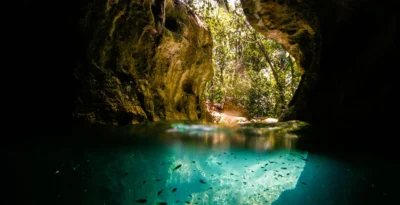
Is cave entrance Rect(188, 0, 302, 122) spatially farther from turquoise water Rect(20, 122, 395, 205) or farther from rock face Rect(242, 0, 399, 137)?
turquoise water Rect(20, 122, 395, 205)

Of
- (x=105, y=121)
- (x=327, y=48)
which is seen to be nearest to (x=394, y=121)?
(x=327, y=48)

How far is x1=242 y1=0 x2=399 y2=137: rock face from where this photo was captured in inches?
250

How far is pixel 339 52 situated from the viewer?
328 inches

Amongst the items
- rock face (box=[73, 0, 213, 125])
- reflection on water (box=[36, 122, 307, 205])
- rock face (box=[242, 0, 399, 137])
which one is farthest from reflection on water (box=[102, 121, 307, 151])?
rock face (box=[242, 0, 399, 137])

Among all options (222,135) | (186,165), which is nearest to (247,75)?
(222,135)

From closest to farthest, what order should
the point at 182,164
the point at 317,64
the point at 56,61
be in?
1. the point at 182,164
2. the point at 56,61
3. the point at 317,64

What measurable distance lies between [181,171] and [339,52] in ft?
22.7

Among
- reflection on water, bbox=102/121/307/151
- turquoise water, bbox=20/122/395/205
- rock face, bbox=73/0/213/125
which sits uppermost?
rock face, bbox=73/0/213/125

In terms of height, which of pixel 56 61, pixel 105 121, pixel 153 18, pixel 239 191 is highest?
pixel 153 18

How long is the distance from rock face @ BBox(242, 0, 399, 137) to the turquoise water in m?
1.77

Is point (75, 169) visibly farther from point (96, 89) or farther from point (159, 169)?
point (96, 89)

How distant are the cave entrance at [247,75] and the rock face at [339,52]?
21.4ft

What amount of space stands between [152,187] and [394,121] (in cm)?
589

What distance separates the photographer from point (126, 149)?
18.9ft
